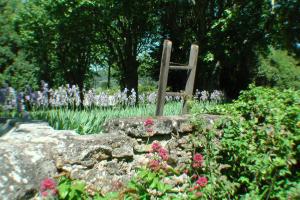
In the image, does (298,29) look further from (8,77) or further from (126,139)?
(126,139)

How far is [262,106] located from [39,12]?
15303 millimetres

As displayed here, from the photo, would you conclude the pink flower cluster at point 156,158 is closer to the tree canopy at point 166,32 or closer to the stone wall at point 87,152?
the stone wall at point 87,152

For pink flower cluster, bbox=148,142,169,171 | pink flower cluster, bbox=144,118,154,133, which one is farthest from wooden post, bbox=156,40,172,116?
pink flower cluster, bbox=148,142,169,171

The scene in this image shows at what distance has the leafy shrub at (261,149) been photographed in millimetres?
4020

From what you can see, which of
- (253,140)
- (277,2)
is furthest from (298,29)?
(253,140)

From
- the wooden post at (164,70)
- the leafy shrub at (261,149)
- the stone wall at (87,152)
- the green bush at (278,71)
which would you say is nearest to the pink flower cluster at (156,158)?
the stone wall at (87,152)

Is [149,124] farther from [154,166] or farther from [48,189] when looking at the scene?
[48,189]

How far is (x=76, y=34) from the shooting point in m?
17.7

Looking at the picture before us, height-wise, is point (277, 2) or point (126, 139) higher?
point (277, 2)

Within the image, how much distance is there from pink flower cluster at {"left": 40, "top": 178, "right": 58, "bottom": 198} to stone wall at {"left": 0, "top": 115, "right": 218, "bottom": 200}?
154mm

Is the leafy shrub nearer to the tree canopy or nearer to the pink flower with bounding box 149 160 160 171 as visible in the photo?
the pink flower with bounding box 149 160 160 171

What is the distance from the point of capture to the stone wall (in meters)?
2.74

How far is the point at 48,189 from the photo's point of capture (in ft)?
8.70

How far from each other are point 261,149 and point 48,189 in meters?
2.46
